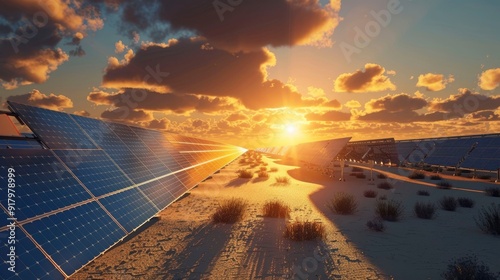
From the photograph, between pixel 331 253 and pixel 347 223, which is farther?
pixel 347 223

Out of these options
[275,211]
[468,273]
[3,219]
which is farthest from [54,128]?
[468,273]

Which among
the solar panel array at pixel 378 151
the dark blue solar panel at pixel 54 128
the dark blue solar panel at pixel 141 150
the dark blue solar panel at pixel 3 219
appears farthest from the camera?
the solar panel array at pixel 378 151

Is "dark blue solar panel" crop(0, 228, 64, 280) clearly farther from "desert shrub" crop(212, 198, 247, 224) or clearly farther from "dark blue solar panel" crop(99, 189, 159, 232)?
"desert shrub" crop(212, 198, 247, 224)

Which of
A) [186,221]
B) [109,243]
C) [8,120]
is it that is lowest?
[186,221]

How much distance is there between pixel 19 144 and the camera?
771 cm

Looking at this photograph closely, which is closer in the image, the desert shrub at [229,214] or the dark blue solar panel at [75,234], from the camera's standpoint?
the dark blue solar panel at [75,234]

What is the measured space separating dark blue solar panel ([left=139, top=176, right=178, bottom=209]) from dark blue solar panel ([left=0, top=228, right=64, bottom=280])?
6168mm

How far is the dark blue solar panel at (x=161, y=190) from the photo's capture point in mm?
11858

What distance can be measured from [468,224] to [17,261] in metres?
15.3

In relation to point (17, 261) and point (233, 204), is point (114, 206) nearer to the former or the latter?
point (17, 261)

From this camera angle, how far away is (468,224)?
12234 mm

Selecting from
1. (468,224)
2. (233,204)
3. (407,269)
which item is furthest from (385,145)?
(407,269)

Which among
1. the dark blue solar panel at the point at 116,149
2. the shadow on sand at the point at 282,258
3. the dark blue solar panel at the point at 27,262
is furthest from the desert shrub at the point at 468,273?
the dark blue solar panel at the point at 116,149

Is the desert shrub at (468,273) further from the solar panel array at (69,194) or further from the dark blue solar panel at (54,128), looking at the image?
the dark blue solar panel at (54,128)
